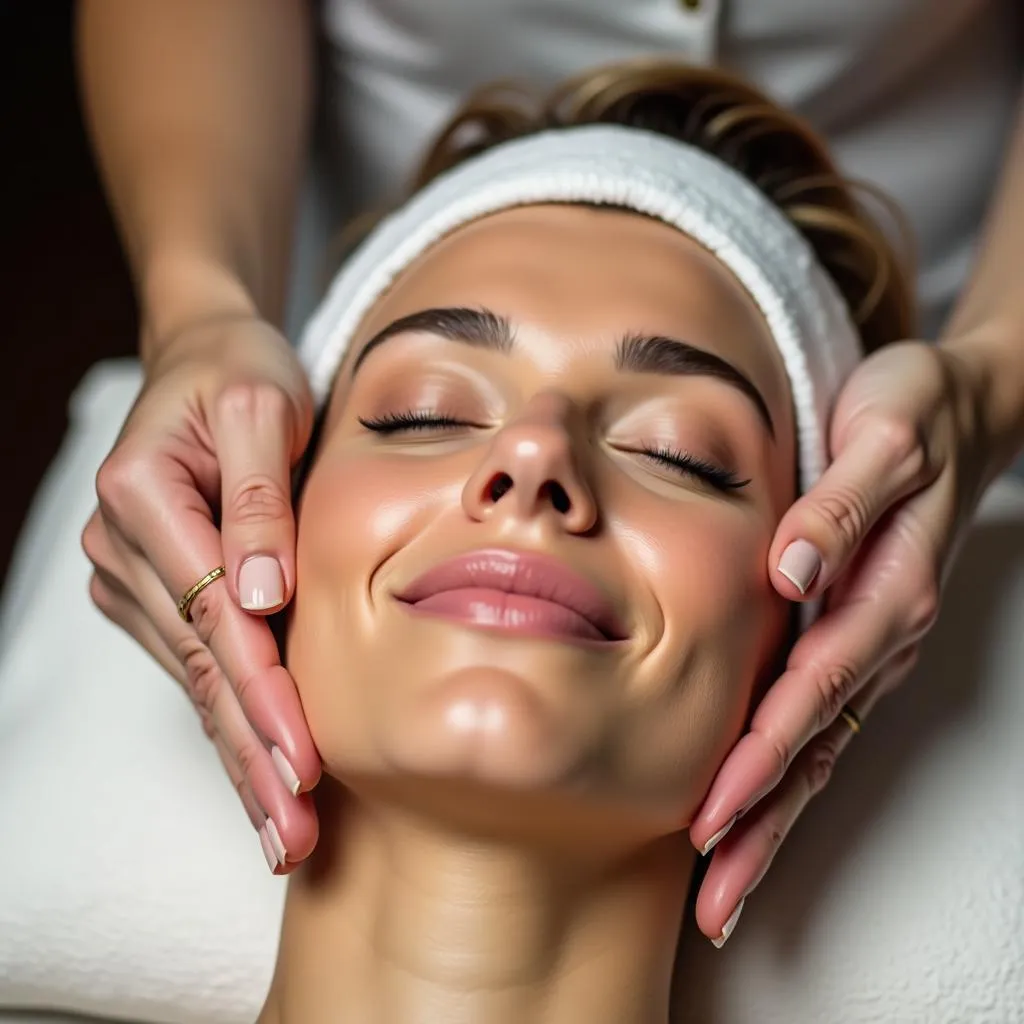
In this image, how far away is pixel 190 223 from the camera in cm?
134

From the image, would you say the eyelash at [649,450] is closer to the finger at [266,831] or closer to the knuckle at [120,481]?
the knuckle at [120,481]

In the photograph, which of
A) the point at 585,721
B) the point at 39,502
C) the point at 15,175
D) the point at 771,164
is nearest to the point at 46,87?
the point at 15,175

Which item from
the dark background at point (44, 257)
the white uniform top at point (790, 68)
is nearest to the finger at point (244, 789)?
the white uniform top at point (790, 68)

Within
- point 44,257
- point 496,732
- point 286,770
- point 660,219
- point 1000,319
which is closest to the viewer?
point 496,732

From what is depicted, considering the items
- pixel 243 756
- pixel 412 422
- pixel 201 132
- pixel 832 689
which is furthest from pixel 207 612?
pixel 201 132

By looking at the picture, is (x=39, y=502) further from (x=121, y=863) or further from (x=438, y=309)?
(x=438, y=309)

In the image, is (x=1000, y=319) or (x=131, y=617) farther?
(x=1000, y=319)

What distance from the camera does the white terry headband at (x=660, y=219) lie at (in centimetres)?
118

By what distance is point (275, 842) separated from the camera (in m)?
0.98

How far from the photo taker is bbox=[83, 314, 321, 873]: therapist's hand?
3.20ft

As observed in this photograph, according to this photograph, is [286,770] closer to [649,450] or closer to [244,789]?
[244,789]

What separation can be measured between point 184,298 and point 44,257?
152cm

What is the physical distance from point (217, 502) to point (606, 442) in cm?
34

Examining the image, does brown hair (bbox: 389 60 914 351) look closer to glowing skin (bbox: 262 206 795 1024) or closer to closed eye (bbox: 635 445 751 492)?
glowing skin (bbox: 262 206 795 1024)
